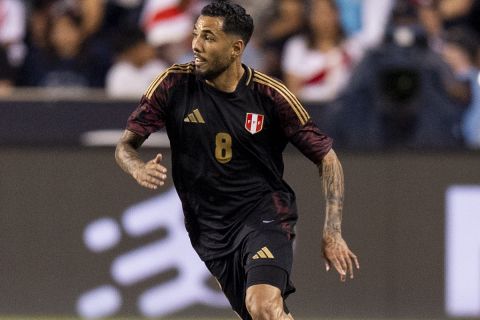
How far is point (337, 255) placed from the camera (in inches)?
259

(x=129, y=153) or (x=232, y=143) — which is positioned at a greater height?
(x=232, y=143)

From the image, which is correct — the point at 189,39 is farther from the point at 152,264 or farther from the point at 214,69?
the point at 214,69

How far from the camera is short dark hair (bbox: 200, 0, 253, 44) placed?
6758 mm

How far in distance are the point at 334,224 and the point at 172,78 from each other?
116cm

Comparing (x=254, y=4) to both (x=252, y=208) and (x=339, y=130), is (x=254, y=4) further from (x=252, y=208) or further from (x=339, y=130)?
(x=252, y=208)

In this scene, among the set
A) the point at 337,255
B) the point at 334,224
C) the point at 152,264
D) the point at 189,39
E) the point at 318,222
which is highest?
the point at 189,39

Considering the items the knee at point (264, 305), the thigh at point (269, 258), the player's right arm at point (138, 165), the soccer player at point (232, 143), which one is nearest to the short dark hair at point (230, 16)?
the soccer player at point (232, 143)

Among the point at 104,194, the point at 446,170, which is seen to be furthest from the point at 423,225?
the point at 104,194

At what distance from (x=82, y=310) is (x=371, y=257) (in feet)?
7.58

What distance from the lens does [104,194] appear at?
1031 cm

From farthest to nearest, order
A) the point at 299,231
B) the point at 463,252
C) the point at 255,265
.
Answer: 1. the point at 299,231
2. the point at 463,252
3. the point at 255,265

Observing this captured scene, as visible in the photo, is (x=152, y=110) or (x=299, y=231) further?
(x=299, y=231)

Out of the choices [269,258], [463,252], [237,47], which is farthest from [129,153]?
[463,252]

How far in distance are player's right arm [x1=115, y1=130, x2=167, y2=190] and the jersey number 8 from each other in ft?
1.23
